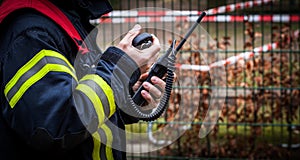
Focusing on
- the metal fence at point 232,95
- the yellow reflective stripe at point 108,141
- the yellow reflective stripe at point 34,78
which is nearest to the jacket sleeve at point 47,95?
the yellow reflective stripe at point 34,78

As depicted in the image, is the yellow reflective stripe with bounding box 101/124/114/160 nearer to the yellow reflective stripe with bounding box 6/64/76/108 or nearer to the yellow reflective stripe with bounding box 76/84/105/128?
the yellow reflective stripe with bounding box 76/84/105/128

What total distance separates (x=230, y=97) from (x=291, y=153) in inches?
34.9

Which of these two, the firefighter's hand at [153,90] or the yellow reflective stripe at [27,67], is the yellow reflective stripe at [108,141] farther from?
the yellow reflective stripe at [27,67]

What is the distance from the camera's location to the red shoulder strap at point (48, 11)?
1.94 meters

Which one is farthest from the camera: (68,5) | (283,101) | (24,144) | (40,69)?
(283,101)

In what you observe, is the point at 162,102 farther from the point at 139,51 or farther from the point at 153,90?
the point at 139,51

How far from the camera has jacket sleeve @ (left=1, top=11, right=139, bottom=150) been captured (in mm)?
1780

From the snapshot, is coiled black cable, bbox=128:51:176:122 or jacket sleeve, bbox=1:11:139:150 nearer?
jacket sleeve, bbox=1:11:139:150

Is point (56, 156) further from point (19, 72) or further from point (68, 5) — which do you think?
point (68, 5)

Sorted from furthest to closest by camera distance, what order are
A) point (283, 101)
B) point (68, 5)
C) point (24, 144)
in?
point (283, 101) → point (68, 5) → point (24, 144)

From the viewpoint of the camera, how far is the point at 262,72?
19.2 feet

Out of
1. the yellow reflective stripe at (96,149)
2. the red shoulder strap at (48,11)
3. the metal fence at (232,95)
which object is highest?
the red shoulder strap at (48,11)

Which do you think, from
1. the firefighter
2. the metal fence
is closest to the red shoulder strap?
the firefighter

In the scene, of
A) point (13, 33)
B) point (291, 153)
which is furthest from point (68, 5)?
point (291, 153)
